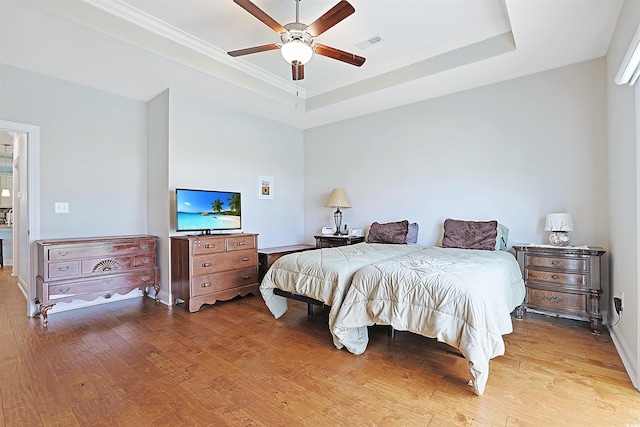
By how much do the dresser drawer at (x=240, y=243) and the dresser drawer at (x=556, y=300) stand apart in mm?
3159

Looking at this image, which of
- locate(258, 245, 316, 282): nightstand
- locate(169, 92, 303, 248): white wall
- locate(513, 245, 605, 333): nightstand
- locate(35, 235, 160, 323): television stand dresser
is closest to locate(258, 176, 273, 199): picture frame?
locate(169, 92, 303, 248): white wall

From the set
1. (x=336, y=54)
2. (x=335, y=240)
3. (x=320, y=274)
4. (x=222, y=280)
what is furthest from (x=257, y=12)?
(x=335, y=240)

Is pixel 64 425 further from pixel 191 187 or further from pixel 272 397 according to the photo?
pixel 191 187

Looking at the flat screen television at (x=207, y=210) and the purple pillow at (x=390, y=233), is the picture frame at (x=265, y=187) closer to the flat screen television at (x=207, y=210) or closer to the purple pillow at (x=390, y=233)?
the flat screen television at (x=207, y=210)

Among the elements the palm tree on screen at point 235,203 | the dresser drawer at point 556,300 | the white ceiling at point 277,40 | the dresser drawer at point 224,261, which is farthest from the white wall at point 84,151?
the dresser drawer at point 556,300

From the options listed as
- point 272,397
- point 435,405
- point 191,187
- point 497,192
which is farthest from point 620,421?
point 191,187

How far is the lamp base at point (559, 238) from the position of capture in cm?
320

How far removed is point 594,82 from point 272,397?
414 centimetres

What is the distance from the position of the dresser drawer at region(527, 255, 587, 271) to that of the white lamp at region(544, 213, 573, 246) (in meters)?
0.27

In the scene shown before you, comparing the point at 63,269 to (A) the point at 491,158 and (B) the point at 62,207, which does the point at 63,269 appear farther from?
(A) the point at 491,158

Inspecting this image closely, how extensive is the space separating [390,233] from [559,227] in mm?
1829

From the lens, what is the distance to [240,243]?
13.2 feet

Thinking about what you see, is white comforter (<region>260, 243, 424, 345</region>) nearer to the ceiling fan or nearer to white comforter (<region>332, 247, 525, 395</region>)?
white comforter (<region>332, 247, 525, 395</region>)

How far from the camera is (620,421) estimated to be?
5.38 ft
